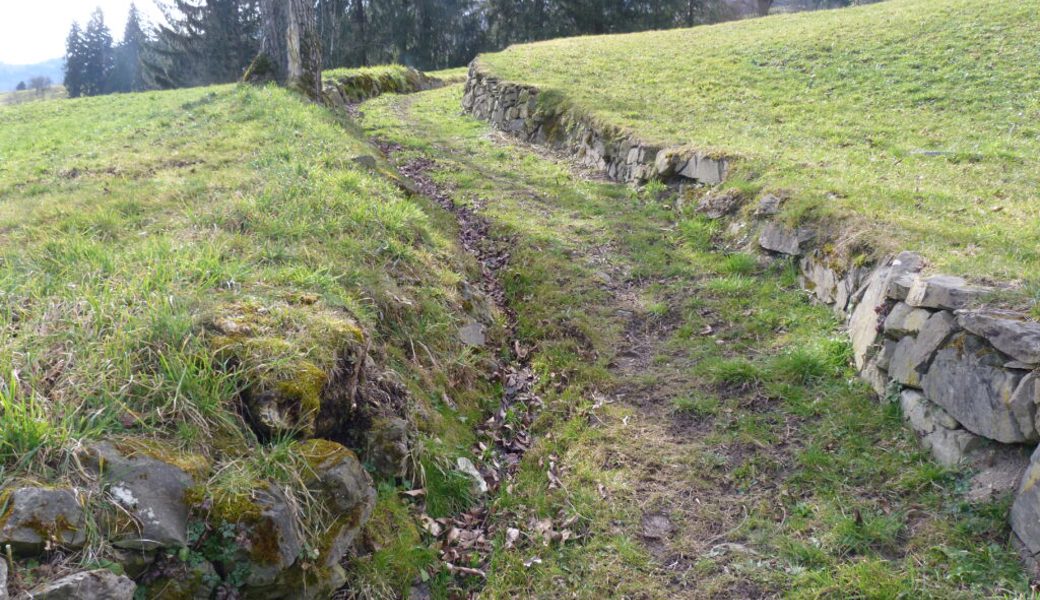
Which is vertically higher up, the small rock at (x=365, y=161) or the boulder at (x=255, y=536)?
the small rock at (x=365, y=161)

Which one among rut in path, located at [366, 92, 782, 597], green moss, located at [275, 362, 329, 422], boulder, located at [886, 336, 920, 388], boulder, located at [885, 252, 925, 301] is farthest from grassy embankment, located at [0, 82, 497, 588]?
boulder, located at [885, 252, 925, 301]

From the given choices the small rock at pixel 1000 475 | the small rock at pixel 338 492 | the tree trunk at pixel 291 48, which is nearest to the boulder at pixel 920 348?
the small rock at pixel 1000 475

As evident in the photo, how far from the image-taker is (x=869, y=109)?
12125 mm

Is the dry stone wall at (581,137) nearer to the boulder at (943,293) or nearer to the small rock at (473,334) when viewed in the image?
the boulder at (943,293)

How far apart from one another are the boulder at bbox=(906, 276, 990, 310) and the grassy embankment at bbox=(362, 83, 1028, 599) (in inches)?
34.9

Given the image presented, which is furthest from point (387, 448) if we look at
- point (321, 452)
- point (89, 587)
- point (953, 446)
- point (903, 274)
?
point (903, 274)

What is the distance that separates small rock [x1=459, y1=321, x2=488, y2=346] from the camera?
20.5 ft

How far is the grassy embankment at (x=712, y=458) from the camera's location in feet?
12.9

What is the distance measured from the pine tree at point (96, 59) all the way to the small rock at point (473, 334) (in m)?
83.4

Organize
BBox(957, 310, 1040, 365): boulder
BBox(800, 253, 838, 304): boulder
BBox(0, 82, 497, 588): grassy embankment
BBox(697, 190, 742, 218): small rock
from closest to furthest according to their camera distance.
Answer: BBox(0, 82, 497, 588): grassy embankment < BBox(957, 310, 1040, 365): boulder < BBox(800, 253, 838, 304): boulder < BBox(697, 190, 742, 218): small rock

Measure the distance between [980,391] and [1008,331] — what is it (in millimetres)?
451

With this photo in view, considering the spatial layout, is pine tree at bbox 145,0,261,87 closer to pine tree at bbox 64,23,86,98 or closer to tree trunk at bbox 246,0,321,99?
pine tree at bbox 64,23,86,98

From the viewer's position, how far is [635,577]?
4.05 m

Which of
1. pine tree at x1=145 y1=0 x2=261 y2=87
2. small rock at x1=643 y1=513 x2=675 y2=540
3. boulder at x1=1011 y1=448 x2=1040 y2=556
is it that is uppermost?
pine tree at x1=145 y1=0 x2=261 y2=87
